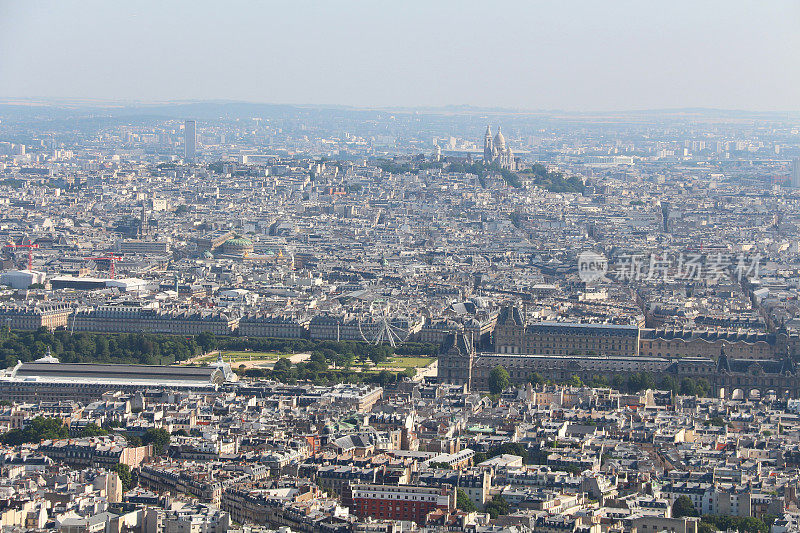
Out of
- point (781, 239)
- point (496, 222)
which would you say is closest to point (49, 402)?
point (781, 239)

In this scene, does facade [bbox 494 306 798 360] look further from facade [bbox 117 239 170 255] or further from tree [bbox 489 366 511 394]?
facade [bbox 117 239 170 255]

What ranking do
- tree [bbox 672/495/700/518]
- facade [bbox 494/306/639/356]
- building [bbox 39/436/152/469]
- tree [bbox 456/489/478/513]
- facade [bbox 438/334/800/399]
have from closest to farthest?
tree [bbox 456/489/478/513], tree [bbox 672/495/700/518], building [bbox 39/436/152/469], facade [bbox 438/334/800/399], facade [bbox 494/306/639/356]

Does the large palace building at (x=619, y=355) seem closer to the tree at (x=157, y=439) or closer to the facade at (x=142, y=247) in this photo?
the tree at (x=157, y=439)

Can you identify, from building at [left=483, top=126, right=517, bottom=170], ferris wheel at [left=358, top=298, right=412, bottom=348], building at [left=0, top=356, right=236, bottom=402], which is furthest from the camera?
building at [left=483, top=126, right=517, bottom=170]

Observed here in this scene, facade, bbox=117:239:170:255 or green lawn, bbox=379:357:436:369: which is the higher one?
green lawn, bbox=379:357:436:369

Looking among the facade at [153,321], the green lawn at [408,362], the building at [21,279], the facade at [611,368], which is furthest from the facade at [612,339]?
the building at [21,279]

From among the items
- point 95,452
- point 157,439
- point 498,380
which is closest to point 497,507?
point 95,452

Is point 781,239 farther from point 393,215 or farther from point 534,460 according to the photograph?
point 534,460

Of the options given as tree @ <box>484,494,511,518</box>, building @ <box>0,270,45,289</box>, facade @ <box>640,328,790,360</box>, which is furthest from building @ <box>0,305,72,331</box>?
tree @ <box>484,494,511,518</box>
